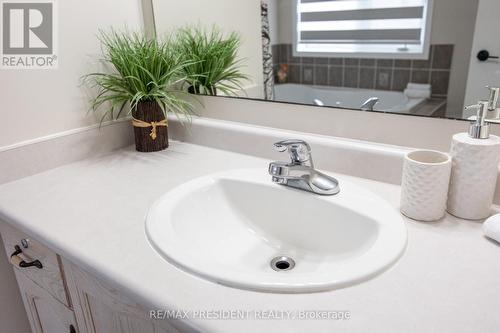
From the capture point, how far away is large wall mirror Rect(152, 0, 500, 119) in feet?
2.69

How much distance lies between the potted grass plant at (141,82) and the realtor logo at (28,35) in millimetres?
132

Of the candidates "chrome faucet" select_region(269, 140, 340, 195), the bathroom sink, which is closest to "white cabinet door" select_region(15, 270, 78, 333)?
the bathroom sink

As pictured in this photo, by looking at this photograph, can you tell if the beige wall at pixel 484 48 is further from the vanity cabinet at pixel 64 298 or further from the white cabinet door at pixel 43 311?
the white cabinet door at pixel 43 311

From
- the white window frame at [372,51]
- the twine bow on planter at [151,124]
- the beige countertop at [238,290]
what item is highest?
the white window frame at [372,51]

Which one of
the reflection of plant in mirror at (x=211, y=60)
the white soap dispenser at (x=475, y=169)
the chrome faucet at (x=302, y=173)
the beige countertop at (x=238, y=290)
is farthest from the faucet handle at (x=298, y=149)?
the reflection of plant in mirror at (x=211, y=60)

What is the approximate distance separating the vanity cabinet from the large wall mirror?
66cm

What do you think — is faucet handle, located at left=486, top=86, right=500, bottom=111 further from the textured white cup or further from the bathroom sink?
the bathroom sink

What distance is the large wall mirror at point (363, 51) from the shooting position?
0.82 metres

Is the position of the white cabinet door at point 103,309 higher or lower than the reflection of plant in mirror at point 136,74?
lower

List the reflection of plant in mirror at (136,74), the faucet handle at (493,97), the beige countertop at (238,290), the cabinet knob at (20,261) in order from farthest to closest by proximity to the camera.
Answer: the reflection of plant in mirror at (136,74), the cabinet knob at (20,261), the faucet handle at (493,97), the beige countertop at (238,290)

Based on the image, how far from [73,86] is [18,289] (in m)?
0.59

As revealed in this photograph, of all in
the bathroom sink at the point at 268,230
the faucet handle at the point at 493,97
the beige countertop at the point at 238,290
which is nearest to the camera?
the beige countertop at the point at 238,290

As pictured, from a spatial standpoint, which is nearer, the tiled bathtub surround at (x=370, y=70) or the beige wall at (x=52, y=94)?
the tiled bathtub surround at (x=370, y=70)

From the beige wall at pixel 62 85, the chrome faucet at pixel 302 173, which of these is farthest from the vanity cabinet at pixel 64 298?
the chrome faucet at pixel 302 173
